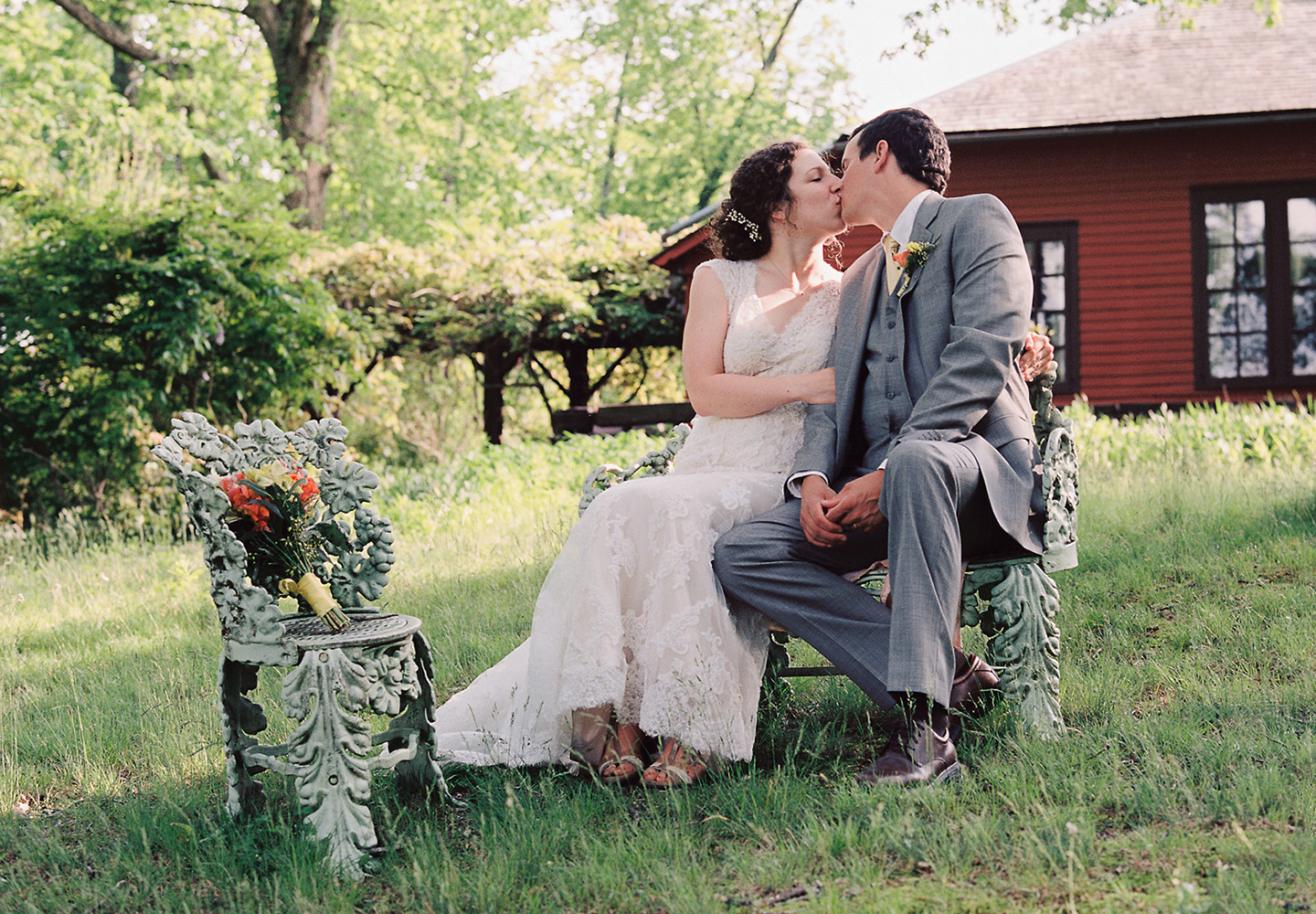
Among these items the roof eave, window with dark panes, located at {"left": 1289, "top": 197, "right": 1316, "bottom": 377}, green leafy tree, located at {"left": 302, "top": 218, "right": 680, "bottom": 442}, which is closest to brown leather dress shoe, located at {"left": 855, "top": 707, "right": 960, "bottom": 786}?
the roof eave

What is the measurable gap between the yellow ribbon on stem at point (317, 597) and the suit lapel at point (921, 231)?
81.0 inches

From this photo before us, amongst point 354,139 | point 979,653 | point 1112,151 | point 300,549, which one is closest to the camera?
point 300,549

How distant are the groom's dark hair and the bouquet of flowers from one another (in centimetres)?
219

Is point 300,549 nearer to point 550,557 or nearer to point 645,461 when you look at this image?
point 645,461

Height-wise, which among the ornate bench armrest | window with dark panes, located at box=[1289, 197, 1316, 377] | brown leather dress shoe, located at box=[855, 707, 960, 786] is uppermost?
window with dark panes, located at box=[1289, 197, 1316, 377]

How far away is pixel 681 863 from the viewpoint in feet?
8.71

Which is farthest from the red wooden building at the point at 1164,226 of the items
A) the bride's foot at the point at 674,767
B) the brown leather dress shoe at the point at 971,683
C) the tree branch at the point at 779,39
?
the tree branch at the point at 779,39

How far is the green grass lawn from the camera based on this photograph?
2.50 meters

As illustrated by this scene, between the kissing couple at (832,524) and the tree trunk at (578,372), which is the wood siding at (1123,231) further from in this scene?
the kissing couple at (832,524)

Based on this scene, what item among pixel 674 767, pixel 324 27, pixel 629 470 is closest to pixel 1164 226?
pixel 629 470

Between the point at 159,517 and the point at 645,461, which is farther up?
the point at 645,461

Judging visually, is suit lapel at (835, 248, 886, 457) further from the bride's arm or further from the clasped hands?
the clasped hands

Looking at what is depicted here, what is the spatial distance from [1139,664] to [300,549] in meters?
3.10

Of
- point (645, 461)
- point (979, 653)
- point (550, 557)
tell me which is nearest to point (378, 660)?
point (645, 461)
